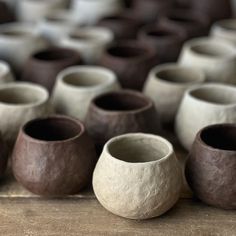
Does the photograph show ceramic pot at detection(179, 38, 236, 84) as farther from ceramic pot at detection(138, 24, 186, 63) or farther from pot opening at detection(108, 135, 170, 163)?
pot opening at detection(108, 135, 170, 163)

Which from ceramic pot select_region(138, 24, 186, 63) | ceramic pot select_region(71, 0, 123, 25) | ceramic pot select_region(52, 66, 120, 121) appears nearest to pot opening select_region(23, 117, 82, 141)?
ceramic pot select_region(52, 66, 120, 121)

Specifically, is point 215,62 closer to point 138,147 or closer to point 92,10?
point 138,147

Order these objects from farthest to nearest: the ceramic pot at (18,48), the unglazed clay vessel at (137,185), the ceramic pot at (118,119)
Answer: the ceramic pot at (18,48) < the ceramic pot at (118,119) < the unglazed clay vessel at (137,185)

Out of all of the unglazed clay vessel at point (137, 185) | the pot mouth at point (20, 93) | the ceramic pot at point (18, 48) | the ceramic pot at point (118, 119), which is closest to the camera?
the unglazed clay vessel at point (137, 185)

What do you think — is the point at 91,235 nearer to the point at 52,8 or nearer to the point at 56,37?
the point at 56,37

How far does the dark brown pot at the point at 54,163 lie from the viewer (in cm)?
62

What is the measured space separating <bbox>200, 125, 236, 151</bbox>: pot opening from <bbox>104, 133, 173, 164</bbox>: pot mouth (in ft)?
0.18

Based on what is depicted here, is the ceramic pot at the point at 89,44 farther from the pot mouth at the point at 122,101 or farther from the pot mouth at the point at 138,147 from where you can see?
the pot mouth at the point at 138,147

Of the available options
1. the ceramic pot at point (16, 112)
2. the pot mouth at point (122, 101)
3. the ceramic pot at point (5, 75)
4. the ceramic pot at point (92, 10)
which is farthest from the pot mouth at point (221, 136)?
the ceramic pot at point (92, 10)

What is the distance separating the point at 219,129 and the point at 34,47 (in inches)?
17.4

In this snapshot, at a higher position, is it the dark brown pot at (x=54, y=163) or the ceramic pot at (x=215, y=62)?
the ceramic pot at (x=215, y=62)

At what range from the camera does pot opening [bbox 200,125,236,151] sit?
0.64 metres

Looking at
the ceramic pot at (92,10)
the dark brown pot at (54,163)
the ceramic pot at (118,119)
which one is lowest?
the dark brown pot at (54,163)

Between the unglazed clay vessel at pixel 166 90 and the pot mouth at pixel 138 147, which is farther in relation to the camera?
the unglazed clay vessel at pixel 166 90
